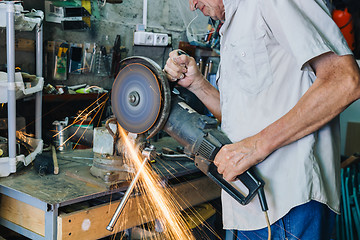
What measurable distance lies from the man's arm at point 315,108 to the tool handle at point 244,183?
46 millimetres

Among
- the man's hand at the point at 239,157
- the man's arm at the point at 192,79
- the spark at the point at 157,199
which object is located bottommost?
the spark at the point at 157,199

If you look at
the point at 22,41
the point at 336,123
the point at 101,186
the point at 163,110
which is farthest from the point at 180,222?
the point at 22,41

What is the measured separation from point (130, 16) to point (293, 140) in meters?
2.18

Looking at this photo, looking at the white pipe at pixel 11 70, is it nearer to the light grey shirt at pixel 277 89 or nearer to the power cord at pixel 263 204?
the light grey shirt at pixel 277 89

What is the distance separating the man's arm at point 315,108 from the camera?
1081 millimetres

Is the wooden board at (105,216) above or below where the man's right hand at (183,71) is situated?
below

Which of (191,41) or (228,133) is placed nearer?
(228,133)

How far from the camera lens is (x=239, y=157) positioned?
128 centimetres

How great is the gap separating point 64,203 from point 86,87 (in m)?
1.30

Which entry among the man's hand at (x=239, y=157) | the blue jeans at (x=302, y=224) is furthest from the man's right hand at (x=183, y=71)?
the blue jeans at (x=302, y=224)

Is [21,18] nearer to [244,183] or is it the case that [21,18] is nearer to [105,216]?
[105,216]

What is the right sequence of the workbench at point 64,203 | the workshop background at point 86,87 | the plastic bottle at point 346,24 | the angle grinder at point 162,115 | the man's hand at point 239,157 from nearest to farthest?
1. the man's hand at point 239,157
2. the angle grinder at point 162,115
3. the workbench at point 64,203
4. the workshop background at point 86,87
5. the plastic bottle at point 346,24

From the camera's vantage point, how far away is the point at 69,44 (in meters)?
2.59

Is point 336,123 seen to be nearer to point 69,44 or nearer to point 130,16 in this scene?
point 69,44
